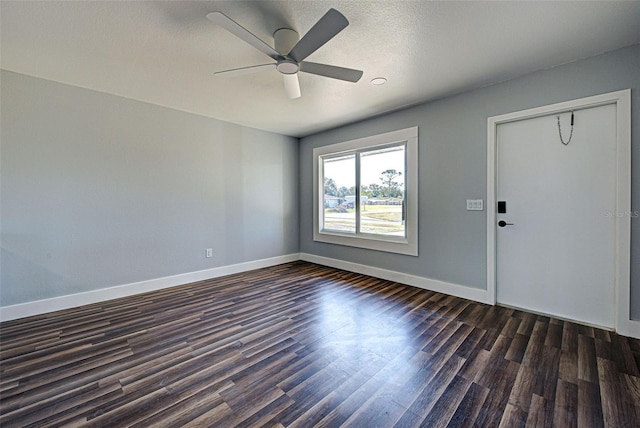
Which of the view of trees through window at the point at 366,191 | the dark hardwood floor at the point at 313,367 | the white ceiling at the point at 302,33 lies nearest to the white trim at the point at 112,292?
the dark hardwood floor at the point at 313,367

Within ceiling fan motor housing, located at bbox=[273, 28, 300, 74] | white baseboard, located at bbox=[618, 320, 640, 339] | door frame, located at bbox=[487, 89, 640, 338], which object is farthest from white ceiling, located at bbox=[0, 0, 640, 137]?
white baseboard, located at bbox=[618, 320, 640, 339]

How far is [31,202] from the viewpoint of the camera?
277cm

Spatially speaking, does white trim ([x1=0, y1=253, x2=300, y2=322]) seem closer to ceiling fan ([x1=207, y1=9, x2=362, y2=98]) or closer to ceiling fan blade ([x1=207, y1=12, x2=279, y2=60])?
ceiling fan ([x1=207, y1=9, x2=362, y2=98])

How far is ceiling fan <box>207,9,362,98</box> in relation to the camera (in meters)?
1.62

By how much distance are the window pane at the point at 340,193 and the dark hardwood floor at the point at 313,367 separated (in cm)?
196

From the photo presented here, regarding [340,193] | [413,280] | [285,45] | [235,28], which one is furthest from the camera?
[340,193]

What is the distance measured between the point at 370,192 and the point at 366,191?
0.29 ft

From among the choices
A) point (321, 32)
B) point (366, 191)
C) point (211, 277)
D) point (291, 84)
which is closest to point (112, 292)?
point (211, 277)

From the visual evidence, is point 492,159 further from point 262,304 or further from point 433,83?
point 262,304

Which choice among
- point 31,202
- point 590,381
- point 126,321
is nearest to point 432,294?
point 590,381

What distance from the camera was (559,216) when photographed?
8.70 feet

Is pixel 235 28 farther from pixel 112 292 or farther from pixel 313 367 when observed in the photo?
pixel 112 292

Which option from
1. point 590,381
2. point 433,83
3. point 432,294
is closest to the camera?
point 590,381

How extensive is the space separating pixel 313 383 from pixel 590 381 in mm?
1828
